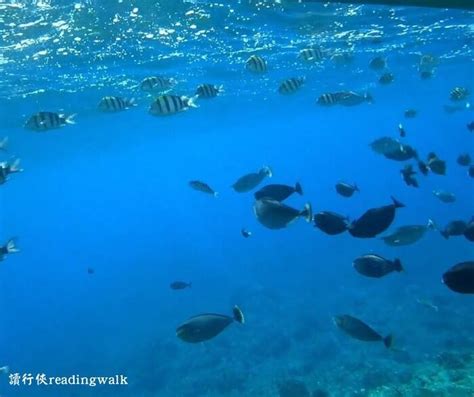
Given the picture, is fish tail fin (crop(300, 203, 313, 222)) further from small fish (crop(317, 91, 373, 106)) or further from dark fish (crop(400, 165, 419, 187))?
small fish (crop(317, 91, 373, 106))

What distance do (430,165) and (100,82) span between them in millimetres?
20148

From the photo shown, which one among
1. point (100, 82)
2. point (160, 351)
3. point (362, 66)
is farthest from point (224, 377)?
point (362, 66)

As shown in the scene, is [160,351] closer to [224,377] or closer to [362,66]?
[224,377]

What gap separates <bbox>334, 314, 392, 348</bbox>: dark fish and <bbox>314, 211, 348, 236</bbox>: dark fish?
1.42 meters

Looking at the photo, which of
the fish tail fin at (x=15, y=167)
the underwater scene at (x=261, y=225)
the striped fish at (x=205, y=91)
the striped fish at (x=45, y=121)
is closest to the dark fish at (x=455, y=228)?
the underwater scene at (x=261, y=225)

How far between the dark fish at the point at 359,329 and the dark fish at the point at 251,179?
11.1 ft

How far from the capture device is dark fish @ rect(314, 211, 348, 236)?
5195 mm

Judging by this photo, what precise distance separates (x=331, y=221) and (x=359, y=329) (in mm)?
1680

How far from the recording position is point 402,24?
67.3 ft

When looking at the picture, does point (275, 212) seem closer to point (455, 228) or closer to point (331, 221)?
point (331, 221)

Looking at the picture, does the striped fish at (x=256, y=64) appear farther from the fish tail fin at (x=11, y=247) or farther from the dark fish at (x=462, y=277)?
the dark fish at (x=462, y=277)

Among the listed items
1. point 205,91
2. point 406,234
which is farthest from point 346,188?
point 205,91

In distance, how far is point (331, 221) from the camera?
5215 mm

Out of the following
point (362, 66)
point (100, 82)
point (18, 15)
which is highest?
point (18, 15)
